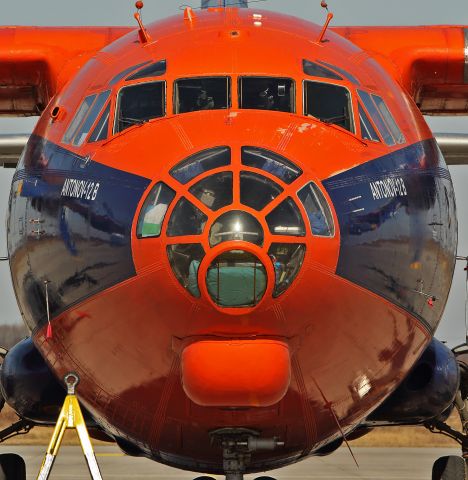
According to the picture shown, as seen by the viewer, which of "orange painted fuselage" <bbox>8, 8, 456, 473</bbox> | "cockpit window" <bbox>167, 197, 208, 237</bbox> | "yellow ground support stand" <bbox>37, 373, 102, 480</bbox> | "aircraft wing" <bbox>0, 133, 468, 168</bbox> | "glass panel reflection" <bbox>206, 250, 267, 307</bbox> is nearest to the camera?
"glass panel reflection" <bbox>206, 250, 267, 307</bbox>

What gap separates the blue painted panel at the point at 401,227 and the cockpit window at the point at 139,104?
1525 millimetres

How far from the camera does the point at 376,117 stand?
30.9 feet

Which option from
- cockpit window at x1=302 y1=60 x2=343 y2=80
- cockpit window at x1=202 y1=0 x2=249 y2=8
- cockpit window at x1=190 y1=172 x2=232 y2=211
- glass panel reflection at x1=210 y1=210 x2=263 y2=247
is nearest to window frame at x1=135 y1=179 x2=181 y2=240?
cockpit window at x1=190 y1=172 x2=232 y2=211

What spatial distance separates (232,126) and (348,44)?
258 cm

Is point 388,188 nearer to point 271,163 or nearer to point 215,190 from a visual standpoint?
point 271,163

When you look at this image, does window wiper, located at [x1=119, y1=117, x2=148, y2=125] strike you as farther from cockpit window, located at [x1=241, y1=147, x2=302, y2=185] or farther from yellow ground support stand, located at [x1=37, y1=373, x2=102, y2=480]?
yellow ground support stand, located at [x1=37, y1=373, x2=102, y2=480]

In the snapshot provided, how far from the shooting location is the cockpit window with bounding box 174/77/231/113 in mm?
8961

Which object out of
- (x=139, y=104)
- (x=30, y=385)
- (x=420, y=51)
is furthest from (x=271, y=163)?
(x=420, y=51)

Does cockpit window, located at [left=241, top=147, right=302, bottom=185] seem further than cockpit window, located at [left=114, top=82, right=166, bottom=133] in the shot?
No

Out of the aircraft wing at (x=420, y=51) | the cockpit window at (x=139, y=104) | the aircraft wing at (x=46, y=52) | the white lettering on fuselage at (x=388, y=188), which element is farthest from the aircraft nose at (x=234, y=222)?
the aircraft wing at (x=420, y=51)

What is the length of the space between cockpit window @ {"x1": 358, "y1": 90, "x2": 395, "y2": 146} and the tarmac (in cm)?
1131

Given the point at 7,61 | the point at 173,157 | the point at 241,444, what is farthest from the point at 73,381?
the point at 7,61

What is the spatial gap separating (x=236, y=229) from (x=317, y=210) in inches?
28.8

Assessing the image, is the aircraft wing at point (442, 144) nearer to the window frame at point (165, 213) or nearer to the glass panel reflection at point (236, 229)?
the window frame at point (165, 213)
